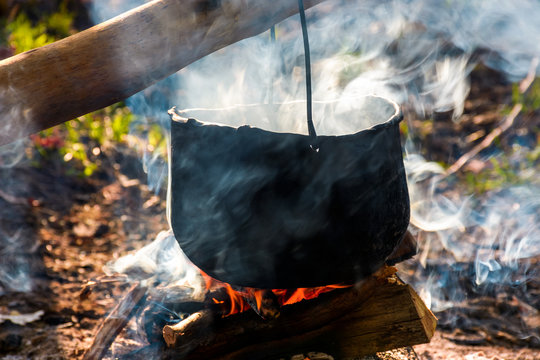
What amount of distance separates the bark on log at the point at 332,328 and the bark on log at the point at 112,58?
857 millimetres

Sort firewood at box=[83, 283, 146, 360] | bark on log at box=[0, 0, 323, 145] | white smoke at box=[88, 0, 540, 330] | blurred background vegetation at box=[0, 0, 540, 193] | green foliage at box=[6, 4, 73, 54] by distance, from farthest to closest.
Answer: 1. green foliage at box=[6, 4, 73, 54]
2. blurred background vegetation at box=[0, 0, 540, 193]
3. white smoke at box=[88, 0, 540, 330]
4. firewood at box=[83, 283, 146, 360]
5. bark on log at box=[0, 0, 323, 145]

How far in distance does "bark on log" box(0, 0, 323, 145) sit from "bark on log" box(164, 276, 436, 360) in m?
0.86

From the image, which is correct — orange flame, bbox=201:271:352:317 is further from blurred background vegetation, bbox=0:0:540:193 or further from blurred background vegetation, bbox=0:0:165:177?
blurred background vegetation, bbox=0:0:165:177

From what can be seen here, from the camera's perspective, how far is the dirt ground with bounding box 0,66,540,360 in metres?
2.39

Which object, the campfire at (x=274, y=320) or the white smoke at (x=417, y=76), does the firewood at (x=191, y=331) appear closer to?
the campfire at (x=274, y=320)

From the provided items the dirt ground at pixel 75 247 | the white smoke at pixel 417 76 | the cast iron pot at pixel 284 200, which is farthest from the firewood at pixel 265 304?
the white smoke at pixel 417 76

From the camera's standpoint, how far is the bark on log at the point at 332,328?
1871 millimetres

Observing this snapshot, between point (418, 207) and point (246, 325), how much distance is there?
190 centimetres

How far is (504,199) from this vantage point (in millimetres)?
3680

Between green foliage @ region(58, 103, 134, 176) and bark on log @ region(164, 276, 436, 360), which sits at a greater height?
green foliage @ region(58, 103, 134, 176)

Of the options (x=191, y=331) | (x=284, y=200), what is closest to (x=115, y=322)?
Answer: (x=191, y=331)

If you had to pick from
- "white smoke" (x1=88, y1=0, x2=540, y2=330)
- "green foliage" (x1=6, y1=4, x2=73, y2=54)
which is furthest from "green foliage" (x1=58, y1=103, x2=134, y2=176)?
"green foliage" (x1=6, y1=4, x2=73, y2=54)

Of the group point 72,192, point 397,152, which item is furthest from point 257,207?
point 72,192

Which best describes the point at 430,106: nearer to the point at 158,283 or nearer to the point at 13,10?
the point at 158,283
